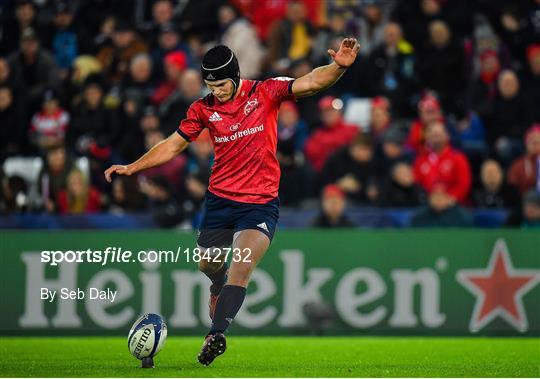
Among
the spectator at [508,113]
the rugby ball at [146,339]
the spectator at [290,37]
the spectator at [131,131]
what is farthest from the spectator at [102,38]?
the rugby ball at [146,339]

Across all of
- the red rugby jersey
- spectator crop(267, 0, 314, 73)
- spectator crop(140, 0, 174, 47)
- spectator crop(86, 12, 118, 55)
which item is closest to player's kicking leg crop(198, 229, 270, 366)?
the red rugby jersey

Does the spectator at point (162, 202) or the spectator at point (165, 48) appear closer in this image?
the spectator at point (162, 202)

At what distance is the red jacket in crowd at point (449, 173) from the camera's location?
16172 millimetres

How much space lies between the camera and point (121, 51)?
20.0 metres

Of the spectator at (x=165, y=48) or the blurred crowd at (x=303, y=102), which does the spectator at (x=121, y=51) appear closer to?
the blurred crowd at (x=303, y=102)

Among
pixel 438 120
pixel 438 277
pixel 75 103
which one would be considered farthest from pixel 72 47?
pixel 438 277

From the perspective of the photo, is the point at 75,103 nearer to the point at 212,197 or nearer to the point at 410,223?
the point at 410,223

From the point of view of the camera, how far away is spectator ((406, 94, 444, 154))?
16.7 m

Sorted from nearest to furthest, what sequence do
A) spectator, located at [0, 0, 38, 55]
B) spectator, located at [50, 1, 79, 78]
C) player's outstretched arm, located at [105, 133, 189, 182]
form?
1. player's outstretched arm, located at [105, 133, 189, 182]
2. spectator, located at [50, 1, 79, 78]
3. spectator, located at [0, 0, 38, 55]

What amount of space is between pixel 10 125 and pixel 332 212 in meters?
6.07

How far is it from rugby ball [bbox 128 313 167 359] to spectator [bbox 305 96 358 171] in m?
7.43

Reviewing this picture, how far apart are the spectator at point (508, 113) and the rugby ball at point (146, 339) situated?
8.16 meters

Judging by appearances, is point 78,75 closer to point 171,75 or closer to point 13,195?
point 171,75

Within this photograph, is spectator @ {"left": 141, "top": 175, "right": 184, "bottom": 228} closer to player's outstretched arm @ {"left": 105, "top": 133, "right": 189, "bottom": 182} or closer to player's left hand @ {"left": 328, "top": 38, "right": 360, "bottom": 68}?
player's outstretched arm @ {"left": 105, "top": 133, "right": 189, "bottom": 182}
